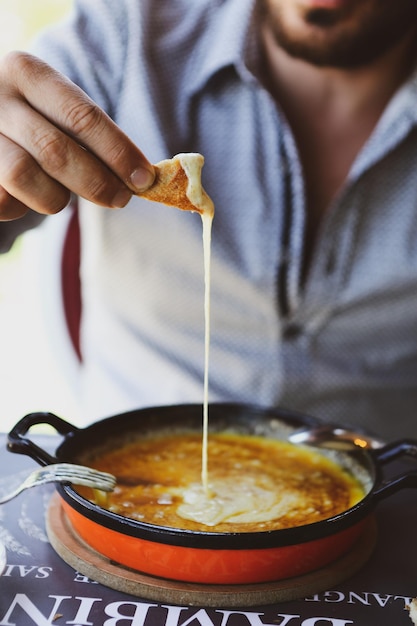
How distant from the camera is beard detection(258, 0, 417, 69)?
199cm

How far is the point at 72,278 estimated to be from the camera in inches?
92.9

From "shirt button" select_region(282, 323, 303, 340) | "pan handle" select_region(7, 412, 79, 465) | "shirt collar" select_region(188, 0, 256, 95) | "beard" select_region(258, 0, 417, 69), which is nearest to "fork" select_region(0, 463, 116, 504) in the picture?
"pan handle" select_region(7, 412, 79, 465)

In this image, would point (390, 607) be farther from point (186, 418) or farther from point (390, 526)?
point (186, 418)

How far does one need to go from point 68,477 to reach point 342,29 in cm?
143

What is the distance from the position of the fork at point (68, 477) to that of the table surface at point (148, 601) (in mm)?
107

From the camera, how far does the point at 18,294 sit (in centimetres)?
399

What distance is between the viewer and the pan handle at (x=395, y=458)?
1.16m

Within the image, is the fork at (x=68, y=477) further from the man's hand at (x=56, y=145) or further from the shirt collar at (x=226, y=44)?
the shirt collar at (x=226, y=44)

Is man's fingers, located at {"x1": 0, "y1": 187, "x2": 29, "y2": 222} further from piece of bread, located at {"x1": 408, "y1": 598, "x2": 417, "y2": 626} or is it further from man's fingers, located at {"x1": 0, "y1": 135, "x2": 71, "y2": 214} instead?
piece of bread, located at {"x1": 408, "y1": 598, "x2": 417, "y2": 626}

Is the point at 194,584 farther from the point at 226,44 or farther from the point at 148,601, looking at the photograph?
the point at 226,44

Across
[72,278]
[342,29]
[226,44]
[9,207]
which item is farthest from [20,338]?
[9,207]

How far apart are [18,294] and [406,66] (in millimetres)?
2446

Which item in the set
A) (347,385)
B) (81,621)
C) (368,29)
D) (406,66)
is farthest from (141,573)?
(406,66)

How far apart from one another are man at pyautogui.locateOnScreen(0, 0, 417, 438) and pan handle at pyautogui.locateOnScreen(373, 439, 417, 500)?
0.75 meters
